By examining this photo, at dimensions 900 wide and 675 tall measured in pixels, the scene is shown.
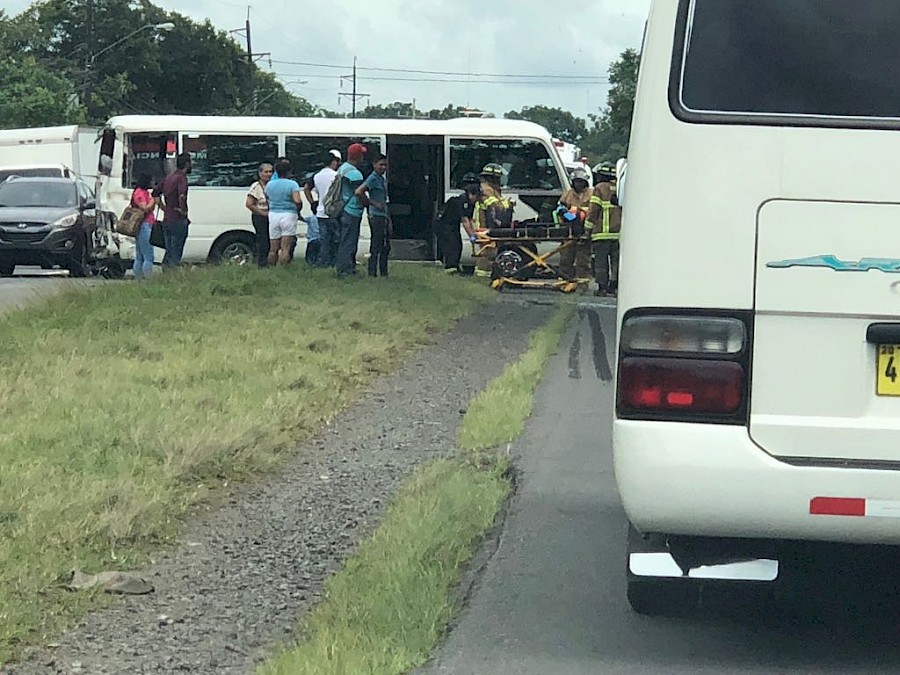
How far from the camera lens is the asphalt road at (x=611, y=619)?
5102 millimetres

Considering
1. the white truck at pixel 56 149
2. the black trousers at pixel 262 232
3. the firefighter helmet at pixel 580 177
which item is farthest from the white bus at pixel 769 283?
the white truck at pixel 56 149

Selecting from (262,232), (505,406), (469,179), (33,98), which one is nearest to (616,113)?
(33,98)

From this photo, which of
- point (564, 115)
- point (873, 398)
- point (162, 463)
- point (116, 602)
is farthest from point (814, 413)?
point (564, 115)

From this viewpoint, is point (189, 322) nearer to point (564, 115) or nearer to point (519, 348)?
point (519, 348)

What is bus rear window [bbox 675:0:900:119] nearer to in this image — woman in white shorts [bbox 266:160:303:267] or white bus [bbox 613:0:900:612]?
white bus [bbox 613:0:900:612]

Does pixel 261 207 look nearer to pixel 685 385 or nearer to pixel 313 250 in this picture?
pixel 313 250

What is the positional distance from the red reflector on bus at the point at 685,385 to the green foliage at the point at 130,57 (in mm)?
77328

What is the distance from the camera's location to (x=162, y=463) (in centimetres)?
771

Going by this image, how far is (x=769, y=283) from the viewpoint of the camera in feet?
14.8

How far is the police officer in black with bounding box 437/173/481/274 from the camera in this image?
77.9 feet

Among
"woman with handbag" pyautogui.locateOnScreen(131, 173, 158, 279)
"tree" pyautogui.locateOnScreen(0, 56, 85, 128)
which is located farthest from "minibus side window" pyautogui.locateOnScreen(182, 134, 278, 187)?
"tree" pyautogui.locateOnScreen(0, 56, 85, 128)

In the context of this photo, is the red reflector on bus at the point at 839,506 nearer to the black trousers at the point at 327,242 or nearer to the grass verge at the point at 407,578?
the grass verge at the point at 407,578

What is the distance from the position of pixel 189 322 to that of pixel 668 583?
872 centimetres

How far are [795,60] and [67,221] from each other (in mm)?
21118
